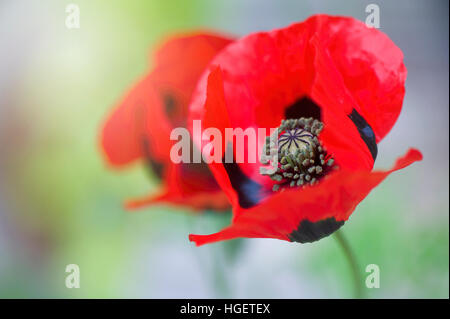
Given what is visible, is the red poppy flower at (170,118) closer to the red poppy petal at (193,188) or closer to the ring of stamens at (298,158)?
the red poppy petal at (193,188)

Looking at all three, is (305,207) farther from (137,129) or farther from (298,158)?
(137,129)

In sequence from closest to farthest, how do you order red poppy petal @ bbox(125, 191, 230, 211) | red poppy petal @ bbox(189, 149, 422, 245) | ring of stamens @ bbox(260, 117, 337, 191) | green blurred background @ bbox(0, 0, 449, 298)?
red poppy petal @ bbox(189, 149, 422, 245), ring of stamens @ bbox(260, 117, 337, 191), red poppy petal @ bbox(125, 191, 230, 211), green blurred background @ bbox(0, 0, 449, 298)

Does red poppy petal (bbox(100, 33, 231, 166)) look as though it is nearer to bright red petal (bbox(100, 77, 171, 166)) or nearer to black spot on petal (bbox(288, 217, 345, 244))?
bright red petal (bbox(100, 77, 171, 166))

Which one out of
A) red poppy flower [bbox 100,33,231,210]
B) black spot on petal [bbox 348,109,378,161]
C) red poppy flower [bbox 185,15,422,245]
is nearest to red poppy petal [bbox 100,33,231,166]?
red poppy flower [bbox 100,33,231,210]

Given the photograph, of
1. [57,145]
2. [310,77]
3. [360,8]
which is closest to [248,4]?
[360,8]

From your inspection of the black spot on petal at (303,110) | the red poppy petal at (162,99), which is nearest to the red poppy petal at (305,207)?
the black spot on petal at (303,110)

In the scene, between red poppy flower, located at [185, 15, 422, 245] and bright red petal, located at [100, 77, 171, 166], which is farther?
bright red petal, located at [100, 77, 171, 166]

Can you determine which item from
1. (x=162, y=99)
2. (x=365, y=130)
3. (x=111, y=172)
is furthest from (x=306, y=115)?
(x=111, y=172)

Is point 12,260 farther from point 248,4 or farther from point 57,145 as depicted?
point 248,4
